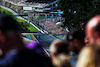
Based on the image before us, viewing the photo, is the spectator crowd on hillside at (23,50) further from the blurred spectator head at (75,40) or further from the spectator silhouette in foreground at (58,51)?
the blurred spectator head at (75,40)

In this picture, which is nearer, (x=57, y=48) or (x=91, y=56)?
(x=91, y=56)

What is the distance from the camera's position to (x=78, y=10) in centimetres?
1286

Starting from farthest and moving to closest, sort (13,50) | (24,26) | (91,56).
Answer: (24,26) < (13,50) < (91,56)

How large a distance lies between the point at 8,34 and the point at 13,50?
170 mm

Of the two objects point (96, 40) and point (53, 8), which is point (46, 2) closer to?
point (53, 8)

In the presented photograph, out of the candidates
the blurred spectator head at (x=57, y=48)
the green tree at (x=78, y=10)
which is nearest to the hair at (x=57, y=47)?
the blurred spectator head at (x=57, y=48)

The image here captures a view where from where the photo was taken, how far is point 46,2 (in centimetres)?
7238

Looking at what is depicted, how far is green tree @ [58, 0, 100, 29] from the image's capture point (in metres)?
12.2

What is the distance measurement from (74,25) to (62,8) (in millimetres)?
1441

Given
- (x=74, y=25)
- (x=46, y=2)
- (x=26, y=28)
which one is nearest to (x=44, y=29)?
(x=26, y=28)

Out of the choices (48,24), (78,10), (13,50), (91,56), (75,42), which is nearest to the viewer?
(91,56)

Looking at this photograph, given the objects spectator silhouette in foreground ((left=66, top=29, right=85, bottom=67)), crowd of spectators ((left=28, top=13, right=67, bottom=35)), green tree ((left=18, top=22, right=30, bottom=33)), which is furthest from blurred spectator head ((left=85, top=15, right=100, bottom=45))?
green tree ((left=18, top=22, right=30, bottom=33))

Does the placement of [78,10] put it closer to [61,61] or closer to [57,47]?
[57,47]

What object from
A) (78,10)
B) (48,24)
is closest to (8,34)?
(78,10)
